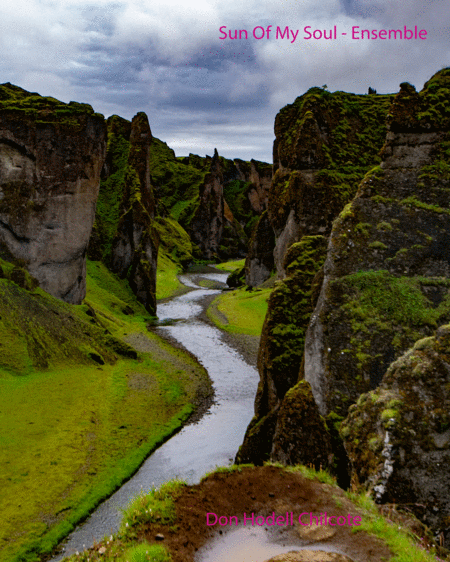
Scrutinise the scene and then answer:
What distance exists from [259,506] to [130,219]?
6549 centimetres

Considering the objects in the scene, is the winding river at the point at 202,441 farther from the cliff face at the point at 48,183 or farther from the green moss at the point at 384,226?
the cliff face at the point at 48,183

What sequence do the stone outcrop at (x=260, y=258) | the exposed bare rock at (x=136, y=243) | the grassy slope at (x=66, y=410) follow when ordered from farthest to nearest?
the stone outcrop at (x=260, y=258)
the exposed bare rock at (x=136, y=243)
the grassy slope at (x=66, y=410)

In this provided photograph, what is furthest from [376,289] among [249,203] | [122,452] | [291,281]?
[249,203]

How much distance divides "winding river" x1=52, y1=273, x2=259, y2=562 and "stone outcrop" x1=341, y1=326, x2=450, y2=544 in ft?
25.5

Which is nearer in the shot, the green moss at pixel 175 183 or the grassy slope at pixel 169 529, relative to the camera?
the grassy slope at pixel 169 529

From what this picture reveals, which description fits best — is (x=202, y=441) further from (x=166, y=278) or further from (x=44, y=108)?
(x=166, y=278)

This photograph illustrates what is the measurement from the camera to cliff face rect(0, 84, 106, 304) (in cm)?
4169

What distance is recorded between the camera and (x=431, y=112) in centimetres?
1944

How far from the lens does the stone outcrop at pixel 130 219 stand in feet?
229

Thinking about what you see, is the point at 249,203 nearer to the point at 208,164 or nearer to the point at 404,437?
the point at 208,164

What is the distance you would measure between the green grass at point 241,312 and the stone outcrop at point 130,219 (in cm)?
1108

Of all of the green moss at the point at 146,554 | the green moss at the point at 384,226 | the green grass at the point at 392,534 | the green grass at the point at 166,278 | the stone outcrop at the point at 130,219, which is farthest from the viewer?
the green grass at the point at 166,278

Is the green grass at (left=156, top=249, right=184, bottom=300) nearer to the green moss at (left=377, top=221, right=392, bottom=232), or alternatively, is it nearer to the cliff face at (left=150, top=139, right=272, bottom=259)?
the cliff face at (left=150, top=139, right=272, bottom=259)

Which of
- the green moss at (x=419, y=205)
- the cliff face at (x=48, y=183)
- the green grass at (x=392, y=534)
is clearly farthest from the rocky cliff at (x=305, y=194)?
the cliff face at (x=48, y=183)
